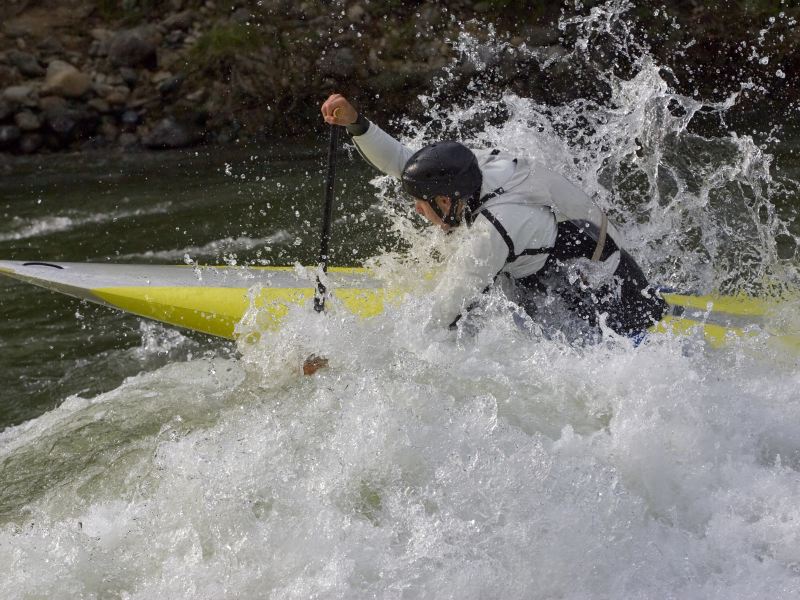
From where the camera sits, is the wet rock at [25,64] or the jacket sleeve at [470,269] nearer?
the jacket sleeve at [470,269]

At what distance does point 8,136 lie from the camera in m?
9.39

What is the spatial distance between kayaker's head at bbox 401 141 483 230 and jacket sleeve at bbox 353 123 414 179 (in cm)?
71

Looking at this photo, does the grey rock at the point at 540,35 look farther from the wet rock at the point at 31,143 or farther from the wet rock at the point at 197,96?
the wet rock at the point at 31,143

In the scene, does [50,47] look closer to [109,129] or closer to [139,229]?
[109,129]

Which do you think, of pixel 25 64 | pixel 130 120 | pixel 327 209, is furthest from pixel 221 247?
pixel 25 64

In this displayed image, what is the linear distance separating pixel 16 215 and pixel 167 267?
11.1 feet

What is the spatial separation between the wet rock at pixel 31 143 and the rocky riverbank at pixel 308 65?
0.01 meters

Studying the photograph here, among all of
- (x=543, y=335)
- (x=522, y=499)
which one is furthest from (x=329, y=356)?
(x=522, y=499)

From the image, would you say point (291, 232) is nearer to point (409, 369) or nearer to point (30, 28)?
point (409, 369)

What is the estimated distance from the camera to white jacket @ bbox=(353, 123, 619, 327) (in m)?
Result: 3.70

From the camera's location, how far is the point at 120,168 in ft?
29.9

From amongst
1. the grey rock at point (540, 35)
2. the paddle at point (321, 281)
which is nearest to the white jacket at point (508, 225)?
the paddle at point (321, 281)

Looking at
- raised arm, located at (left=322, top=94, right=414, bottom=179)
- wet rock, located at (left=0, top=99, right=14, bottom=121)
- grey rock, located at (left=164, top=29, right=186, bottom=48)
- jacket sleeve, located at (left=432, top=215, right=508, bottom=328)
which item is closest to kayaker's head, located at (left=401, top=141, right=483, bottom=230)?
jacket sleeve, located at (left=432, top=215, right=508, bottom=328)

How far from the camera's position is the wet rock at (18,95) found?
9531 millimetres
